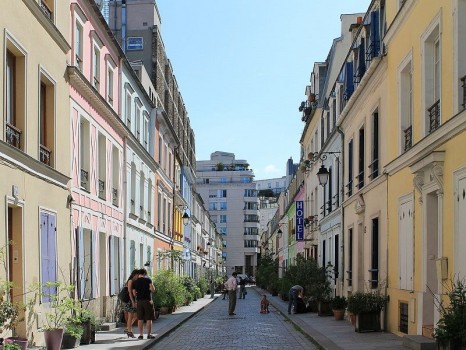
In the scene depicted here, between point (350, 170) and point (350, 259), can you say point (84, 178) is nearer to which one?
point (350, 170)

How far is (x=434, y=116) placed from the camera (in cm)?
1334

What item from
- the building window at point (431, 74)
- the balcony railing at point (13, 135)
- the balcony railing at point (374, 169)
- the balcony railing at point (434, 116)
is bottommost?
the balcony railing at point (374, 169)

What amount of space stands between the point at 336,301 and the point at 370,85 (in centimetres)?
747

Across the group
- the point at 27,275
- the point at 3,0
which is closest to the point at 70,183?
the point at 27,275

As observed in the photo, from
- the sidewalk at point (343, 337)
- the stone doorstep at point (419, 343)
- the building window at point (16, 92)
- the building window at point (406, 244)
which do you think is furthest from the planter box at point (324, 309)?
the building window at point (16, 92)

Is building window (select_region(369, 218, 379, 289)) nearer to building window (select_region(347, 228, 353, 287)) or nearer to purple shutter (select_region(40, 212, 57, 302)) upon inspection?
building window (select_region(347, 228, 353, 287))

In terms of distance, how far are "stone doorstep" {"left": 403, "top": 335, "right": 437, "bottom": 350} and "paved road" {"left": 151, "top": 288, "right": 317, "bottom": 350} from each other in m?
2.58

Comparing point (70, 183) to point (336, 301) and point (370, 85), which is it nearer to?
point (370, 85)

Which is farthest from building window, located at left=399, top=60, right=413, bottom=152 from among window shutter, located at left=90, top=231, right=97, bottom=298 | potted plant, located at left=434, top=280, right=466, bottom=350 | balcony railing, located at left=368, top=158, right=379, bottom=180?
window shutter, located at left=90, top=231, right=97, bottom=298

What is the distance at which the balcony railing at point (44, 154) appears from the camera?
569 inches

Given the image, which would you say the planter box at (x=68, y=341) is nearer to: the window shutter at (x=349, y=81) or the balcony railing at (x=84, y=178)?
the balcony railing at (x=84, y=178)

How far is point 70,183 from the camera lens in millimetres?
16562

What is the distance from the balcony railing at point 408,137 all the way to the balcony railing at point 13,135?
7889 mm

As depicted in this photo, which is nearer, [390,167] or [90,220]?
[390,167]
